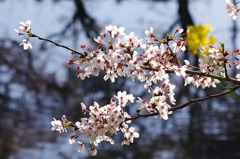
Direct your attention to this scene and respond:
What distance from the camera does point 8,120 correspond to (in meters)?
2.83

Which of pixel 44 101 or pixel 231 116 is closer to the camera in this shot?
pixel 231 116

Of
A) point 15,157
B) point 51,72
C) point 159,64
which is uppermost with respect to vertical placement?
point 51,72

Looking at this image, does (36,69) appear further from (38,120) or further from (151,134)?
(151,134)

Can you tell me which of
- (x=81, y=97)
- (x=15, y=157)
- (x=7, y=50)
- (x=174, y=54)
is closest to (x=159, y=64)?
(x=174, y=54)

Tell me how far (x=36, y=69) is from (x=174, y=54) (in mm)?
2761

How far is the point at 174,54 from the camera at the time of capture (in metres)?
0.51

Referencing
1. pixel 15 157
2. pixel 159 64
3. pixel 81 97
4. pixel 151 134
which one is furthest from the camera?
pixel 81 97

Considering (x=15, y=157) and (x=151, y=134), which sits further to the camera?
(x=151, y=134)

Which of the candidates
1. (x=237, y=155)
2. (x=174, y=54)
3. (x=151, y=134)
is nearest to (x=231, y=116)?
(x=237, y=155)

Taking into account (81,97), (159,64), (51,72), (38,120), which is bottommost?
(159,64)

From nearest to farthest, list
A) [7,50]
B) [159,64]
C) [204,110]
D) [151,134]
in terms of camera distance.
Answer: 1. [159,64]
2. [151,134]
3. [204,110]
4. [7,50]

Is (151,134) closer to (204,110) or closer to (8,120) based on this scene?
(204,110)

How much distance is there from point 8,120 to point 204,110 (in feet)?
5.99

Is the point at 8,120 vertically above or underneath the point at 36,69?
underneath
